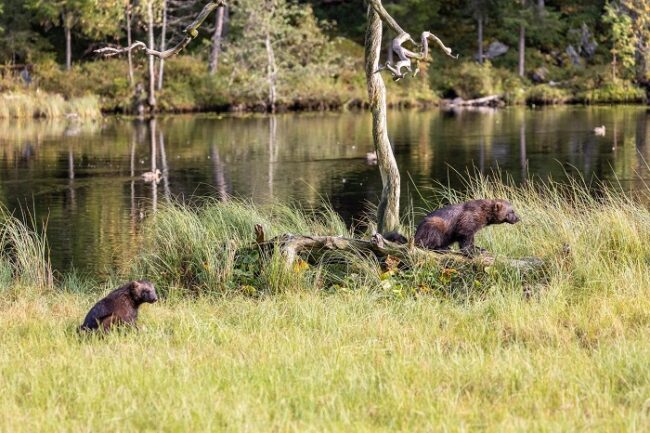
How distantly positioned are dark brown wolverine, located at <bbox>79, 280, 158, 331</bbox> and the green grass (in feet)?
0.56

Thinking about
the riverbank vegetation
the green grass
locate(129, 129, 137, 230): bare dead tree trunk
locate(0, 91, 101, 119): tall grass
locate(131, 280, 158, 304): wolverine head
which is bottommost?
locate(129, 129, 137, 230): bare dead tree trunk

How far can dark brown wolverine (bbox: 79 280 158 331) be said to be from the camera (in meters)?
7.33

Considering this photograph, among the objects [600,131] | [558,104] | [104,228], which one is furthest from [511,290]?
[558,104]

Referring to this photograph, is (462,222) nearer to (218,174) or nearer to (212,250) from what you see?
(212,250)

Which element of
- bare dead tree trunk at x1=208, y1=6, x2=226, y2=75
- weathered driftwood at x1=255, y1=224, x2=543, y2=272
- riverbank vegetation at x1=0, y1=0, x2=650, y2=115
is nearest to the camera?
weathered driftwood at x1=255, y1=224, x2=543, y2=272

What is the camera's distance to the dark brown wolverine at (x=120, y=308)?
733 centimetres

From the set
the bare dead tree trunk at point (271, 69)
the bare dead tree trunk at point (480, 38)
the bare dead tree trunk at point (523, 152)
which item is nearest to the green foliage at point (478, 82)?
the bare dead tree trunk at point (480, 38)

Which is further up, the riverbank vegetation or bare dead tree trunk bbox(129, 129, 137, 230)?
the riverbank vegetation

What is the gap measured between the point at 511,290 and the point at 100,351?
11.7 feet

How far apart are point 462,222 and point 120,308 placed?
3.61 meters

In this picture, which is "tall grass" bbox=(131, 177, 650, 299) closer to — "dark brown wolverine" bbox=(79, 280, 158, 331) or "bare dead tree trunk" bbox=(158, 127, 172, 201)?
"dark brown wolverine" bbox=(79, 280, 158, 331)

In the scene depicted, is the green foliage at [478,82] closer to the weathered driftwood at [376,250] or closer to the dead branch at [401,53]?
the dead branch at [401,53]

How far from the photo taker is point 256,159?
1162 inches

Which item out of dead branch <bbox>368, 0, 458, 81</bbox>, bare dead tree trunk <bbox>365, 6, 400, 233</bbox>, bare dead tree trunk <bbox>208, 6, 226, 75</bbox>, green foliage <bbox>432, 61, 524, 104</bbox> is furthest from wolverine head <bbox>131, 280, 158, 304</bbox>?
green foliage <bbox>432, 61, 524, 104</bbox>
